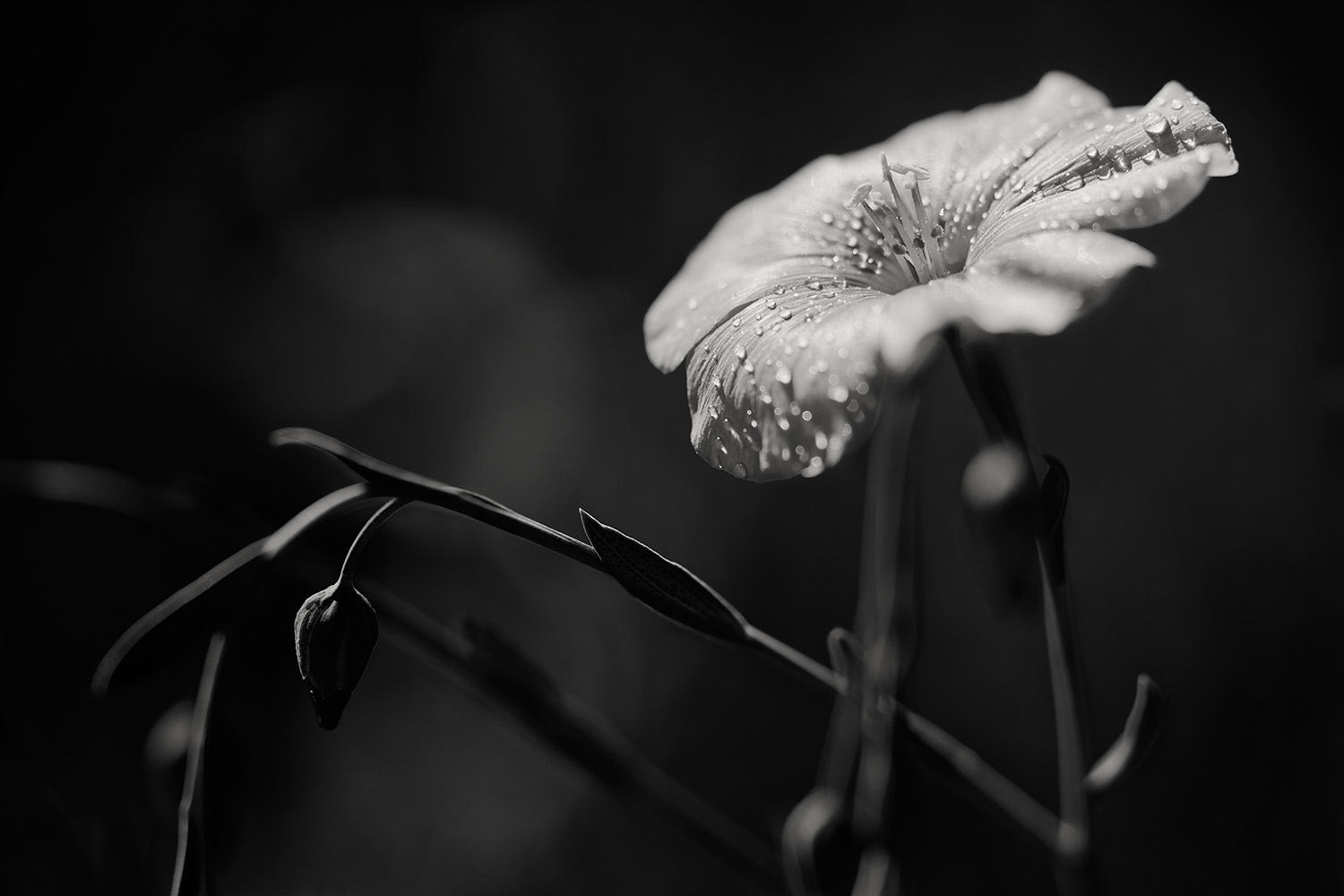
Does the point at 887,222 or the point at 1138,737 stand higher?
the point at 887,222


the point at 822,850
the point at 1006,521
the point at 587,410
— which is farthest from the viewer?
the point at 587,410

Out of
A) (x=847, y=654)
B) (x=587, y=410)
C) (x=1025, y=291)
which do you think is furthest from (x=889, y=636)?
(x=587, y=410)

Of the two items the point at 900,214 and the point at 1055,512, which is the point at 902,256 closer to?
the point at 900,214

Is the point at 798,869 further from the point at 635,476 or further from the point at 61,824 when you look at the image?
the point at 635,476

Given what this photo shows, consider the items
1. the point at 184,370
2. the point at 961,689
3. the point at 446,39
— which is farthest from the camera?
the point at 446,39

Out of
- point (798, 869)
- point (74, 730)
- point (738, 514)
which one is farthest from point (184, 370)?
point (798, 869)

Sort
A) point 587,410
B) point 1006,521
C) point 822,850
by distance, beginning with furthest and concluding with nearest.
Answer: point 587,410
point 822,850
point 1006,521

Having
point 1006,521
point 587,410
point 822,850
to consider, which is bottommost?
point 587,410
